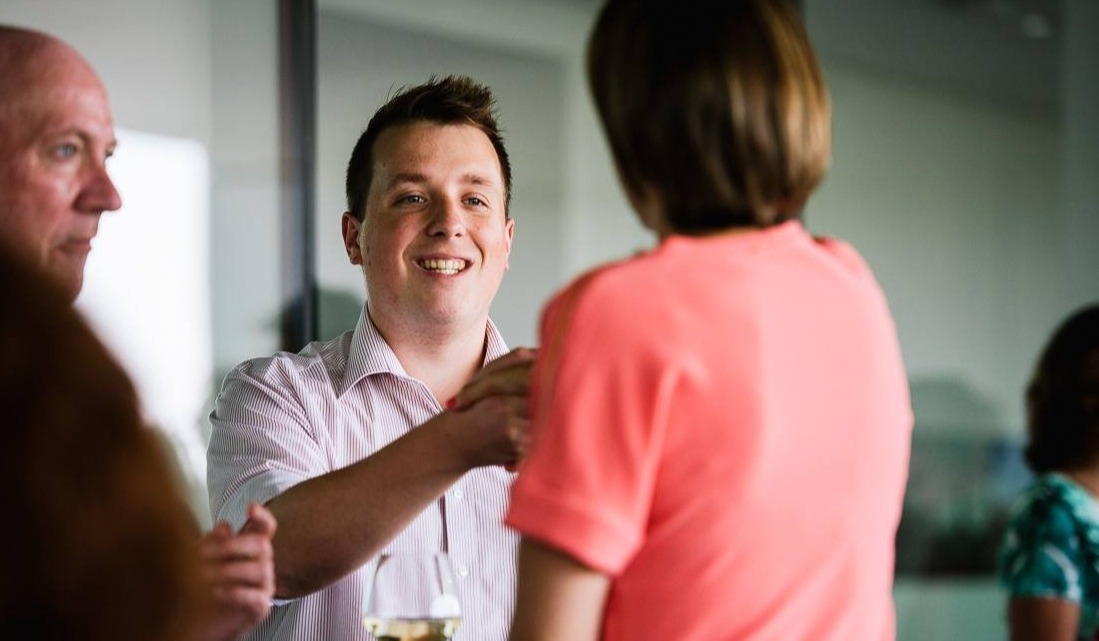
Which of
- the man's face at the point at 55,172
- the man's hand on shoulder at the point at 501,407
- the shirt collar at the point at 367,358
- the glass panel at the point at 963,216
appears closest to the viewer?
the man's hand on shoulder at the point at 501,407

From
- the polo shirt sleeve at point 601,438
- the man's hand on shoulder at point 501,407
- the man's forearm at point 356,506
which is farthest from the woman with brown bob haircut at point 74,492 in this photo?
the man's forearm at point 356,506

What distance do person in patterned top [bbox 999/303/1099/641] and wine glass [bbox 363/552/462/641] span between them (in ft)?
5.82

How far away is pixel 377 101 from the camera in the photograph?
11.0 ft

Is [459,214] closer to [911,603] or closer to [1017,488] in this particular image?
[911,603]

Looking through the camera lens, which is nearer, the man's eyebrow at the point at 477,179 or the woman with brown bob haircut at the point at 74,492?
the woman with brown bob haircut at the point at 74,492

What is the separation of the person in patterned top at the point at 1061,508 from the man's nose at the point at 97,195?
7.03 feet

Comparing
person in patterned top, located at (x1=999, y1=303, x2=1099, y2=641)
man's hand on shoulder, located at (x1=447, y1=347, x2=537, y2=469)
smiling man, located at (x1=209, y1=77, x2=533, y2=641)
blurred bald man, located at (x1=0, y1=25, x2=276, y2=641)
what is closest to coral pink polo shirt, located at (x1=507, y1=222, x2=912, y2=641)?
man's hand on shoulder, located at (x1=447, y1=347, x2=537, y2=469)

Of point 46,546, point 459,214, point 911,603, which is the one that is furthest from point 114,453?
point 911,603

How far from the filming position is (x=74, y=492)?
0.58 m

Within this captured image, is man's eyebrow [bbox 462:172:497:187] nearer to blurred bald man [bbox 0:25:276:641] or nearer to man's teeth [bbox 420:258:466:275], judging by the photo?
man's teeth [bbox 420:258:466:275]

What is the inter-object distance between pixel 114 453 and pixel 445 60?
9.95ft

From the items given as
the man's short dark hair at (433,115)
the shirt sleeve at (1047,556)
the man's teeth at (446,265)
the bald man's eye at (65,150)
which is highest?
the man's short dark hair at (433,115)

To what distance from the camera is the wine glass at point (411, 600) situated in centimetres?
158

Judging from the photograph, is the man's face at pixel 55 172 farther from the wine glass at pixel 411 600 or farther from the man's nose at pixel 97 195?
the wine glass at pixel 411 600
